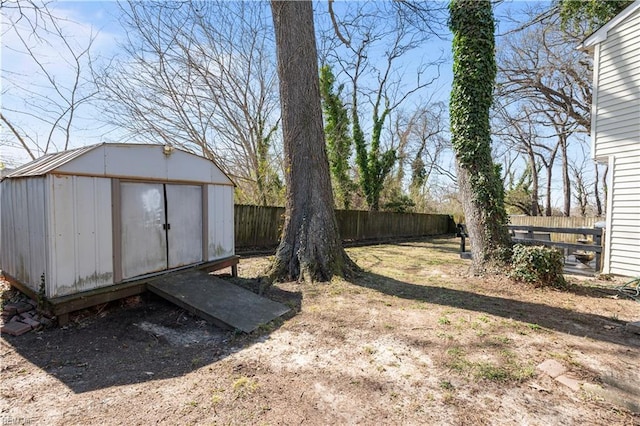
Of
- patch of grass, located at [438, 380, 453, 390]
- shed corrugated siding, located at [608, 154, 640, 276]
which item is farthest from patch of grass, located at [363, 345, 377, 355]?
shed corrugated siding, located at [608, 154, 640, 276]

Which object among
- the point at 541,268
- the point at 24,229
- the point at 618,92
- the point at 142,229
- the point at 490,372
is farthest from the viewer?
the point at 618,92

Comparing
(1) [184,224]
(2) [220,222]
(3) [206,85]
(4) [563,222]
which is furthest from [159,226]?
(4) [563,222]

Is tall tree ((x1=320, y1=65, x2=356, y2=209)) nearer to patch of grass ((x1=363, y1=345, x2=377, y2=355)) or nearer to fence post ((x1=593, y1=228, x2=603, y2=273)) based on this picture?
fence post ((x1=593, y1=228, x2=603, y2=273))

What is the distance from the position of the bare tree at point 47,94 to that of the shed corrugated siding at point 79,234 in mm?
7714

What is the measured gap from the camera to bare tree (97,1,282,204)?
10.2 meters

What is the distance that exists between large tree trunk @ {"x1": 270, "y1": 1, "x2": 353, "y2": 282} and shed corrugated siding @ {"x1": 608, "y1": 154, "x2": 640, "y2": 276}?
18.0 feet

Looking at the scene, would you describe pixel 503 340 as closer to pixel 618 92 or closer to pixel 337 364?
pixel 337 364

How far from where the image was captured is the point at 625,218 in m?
6.07

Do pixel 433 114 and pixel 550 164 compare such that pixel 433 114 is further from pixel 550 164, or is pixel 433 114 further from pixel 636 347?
pixel 636 347

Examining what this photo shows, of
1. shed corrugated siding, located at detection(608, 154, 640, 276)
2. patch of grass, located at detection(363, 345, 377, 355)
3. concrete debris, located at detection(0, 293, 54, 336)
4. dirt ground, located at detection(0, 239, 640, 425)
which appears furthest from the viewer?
shed corrugated siding, located at detection(608, 154, 640, 276)

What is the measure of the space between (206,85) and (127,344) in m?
9.96

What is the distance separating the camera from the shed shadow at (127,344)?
8.66 ft

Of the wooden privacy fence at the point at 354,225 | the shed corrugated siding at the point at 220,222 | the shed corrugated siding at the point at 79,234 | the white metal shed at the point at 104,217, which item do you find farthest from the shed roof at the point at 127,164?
the wooden privacy fence at the point at 354,225

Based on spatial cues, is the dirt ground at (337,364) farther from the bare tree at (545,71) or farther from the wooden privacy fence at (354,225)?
the bare tree at (545,71)
